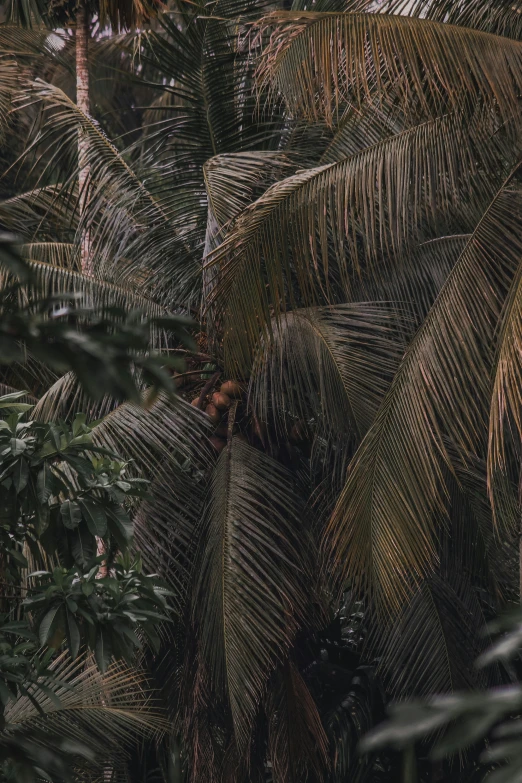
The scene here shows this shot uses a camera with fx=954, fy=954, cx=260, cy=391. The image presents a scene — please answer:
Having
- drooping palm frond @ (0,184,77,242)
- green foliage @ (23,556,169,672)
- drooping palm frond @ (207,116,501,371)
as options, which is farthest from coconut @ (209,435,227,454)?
green foliage @ (23,556,169,672)

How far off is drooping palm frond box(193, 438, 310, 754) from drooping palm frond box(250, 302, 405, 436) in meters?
0.46

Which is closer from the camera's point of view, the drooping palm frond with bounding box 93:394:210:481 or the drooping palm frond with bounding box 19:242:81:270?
the drooping palm frond with bounding box 93:394:210:481

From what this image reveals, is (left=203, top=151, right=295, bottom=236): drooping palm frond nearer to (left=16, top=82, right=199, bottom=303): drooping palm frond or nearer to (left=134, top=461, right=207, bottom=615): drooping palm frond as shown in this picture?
(left=16, top=82, right=199, bottom=303): drooping palm frond

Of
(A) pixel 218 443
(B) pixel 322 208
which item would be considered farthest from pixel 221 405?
(B) pixel 322 208

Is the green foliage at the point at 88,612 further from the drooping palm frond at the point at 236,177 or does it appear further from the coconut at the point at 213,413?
the drooping palm frond at the point at 236,177

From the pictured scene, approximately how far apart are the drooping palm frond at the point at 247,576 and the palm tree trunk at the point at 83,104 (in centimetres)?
189

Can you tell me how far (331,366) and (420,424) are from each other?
1.18 m

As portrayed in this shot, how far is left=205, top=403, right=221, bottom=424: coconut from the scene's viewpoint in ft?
20.7

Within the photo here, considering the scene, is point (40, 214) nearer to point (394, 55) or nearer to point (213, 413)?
point (213, 413)

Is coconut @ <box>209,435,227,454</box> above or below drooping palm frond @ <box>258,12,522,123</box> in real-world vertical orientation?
below

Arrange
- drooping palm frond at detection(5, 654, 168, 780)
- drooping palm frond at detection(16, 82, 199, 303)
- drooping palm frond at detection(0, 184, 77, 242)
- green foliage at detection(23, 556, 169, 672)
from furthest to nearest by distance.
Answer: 1. drooping palm frond at detection(0, 184, 77, 242)
2. drooping palm frond at detection(16, 82, 199, 303)
3. drooping palm frond at detection(5, 654, 168, 780)
4. green foliage at detection(23, 556, 169, 672)

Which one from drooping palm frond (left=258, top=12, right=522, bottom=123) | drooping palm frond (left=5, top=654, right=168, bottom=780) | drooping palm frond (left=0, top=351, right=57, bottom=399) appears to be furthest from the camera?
drooping palm frond (left=0, top=351, right=57, bottom=399)

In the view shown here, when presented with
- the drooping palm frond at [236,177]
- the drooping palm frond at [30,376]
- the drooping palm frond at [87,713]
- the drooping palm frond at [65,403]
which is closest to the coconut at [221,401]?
the drooping palm frond at [65,403]

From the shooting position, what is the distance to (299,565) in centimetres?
596
